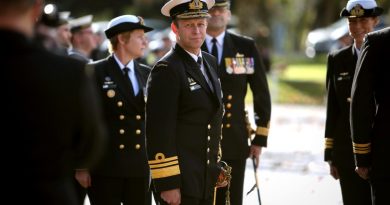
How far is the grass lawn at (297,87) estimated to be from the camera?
24.4 metres

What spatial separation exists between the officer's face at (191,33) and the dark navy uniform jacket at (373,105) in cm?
108

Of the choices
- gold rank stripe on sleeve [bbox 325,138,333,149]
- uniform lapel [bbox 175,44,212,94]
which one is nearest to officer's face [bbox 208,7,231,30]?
gold rank stripe on sleeve [bbox 325,138,333,149]

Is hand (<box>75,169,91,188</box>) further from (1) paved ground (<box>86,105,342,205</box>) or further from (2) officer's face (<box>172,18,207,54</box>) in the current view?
(1) paved ground (<box>86,105,342,205</box>)

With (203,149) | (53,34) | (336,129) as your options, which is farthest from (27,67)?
(336,129)

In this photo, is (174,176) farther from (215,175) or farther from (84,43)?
(84,43)

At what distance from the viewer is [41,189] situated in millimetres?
3623

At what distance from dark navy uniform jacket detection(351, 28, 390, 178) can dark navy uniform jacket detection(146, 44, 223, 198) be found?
0.93 meters

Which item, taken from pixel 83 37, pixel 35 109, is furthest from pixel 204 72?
pixel 83 37

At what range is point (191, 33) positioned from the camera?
584 centimetres

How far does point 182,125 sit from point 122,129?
0.96 m

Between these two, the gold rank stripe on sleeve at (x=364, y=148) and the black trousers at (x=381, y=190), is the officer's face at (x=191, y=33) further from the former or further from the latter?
the black trousers at (x=381, y=190)

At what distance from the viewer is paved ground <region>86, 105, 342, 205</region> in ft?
32.0

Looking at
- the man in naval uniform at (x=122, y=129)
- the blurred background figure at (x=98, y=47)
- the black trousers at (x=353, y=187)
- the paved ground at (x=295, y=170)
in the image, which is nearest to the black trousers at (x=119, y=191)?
the man in naval uniform at (x=122, y=129)

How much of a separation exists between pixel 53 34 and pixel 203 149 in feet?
7.31
